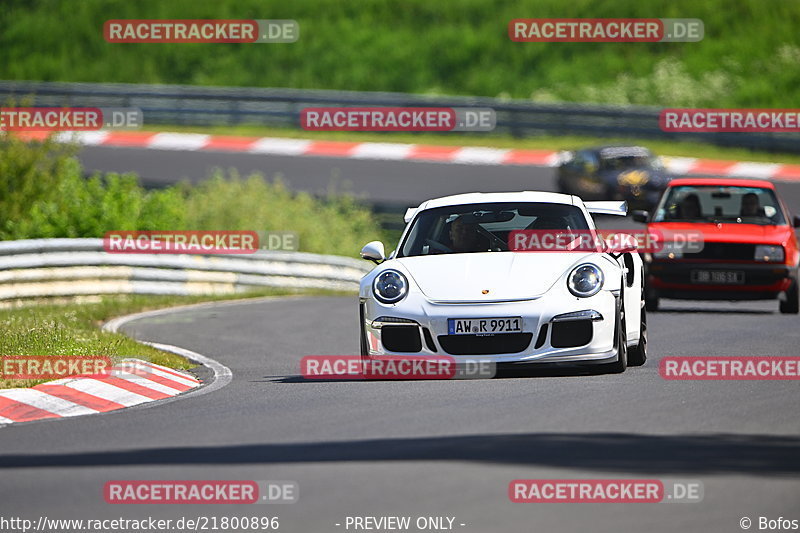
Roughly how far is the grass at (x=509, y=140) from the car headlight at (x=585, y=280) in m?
21.1

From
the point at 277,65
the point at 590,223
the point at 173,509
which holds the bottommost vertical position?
the point at 173,509

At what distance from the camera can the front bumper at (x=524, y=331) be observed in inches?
396

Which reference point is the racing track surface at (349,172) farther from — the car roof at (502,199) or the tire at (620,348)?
the tire at (620,348)

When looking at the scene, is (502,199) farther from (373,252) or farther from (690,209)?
(690,209)

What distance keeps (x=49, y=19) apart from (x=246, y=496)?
3826 centimetres

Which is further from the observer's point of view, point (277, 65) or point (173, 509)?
point (277, 65)

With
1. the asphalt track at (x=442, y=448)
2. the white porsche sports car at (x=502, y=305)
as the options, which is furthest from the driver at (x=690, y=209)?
the white porsche sports car at (x=502, y=305)

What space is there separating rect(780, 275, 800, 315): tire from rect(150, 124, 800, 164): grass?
14607mm

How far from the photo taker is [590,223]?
1137cm

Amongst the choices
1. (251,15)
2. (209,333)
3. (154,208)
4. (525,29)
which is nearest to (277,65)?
(251,15)

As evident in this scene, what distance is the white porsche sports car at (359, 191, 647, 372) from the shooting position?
10.1 meters

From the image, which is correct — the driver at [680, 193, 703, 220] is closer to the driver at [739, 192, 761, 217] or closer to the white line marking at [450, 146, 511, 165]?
the driver at [739, 192, 761, 217]

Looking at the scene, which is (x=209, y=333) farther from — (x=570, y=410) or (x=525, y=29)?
(x=525, y=29)

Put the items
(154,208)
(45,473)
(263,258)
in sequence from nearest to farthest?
(45,473) → (263,258) → (154,208)
